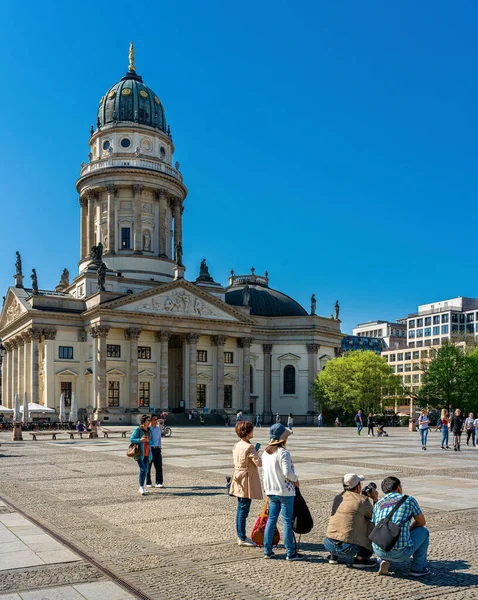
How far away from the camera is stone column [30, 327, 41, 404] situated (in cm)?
6950

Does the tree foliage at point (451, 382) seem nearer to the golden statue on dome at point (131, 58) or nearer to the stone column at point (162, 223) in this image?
the stone column at point (162, 223)

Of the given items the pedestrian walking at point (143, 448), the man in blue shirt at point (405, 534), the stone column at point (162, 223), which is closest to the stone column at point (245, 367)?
the stone column at point (162, 223)

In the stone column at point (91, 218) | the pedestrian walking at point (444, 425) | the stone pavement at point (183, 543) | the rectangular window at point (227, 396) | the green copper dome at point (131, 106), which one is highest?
the green copper dome at point (131, 106)

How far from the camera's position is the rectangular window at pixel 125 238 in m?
80.6

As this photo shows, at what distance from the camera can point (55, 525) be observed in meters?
12.3

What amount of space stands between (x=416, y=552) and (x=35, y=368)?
65.0 m

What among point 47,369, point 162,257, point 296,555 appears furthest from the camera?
point 162,257

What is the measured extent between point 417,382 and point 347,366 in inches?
2760

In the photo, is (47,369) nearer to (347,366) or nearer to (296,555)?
(347,366)

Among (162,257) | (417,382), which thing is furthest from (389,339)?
(162,257)

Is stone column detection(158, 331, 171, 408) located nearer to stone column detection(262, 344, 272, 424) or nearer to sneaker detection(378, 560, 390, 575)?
stone column detection(262, 344, 272, 424)

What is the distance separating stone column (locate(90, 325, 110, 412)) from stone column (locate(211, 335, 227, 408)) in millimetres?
12749

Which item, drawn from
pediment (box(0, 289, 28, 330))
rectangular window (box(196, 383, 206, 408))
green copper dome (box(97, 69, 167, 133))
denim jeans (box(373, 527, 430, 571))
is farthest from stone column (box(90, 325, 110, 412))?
denim jeans (box(373, 527, 430, 571))

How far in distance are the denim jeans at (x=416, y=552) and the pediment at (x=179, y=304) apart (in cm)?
5977
